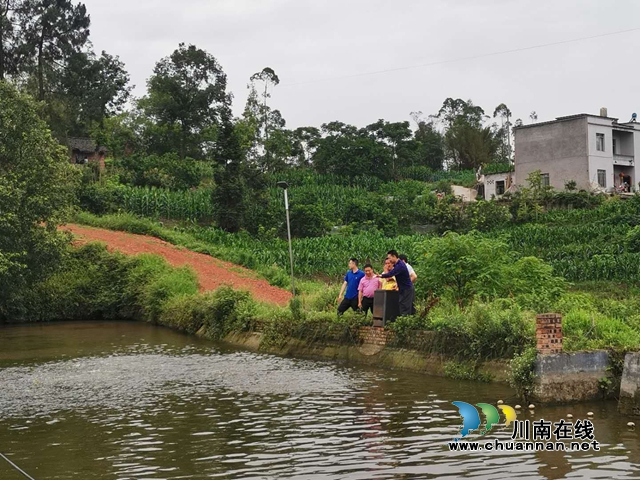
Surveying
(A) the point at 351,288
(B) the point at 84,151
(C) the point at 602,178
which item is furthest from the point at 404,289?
(B) the point at 84,151

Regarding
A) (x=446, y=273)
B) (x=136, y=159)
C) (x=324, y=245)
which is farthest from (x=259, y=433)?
(x=136, y=159)

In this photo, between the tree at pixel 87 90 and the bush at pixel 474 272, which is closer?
the bush at pixel 474 272

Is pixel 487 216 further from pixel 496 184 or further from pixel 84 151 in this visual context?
pixel 84 151

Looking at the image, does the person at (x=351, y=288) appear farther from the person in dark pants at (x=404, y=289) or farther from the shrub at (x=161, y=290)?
the shrub at (x=161, y=290)

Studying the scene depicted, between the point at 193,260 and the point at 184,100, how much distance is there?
41622 mm

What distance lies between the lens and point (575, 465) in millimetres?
8570

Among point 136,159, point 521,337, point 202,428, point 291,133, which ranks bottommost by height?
point 202,428

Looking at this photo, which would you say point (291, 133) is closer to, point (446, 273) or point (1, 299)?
point (1, 299)

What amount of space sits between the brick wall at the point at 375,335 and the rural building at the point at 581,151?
48.3m

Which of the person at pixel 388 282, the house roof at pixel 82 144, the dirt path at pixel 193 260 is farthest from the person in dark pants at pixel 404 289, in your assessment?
the house roof at pixel 82 144

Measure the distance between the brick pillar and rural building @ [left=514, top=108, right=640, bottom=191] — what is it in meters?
52.3

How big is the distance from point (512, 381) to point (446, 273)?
6218 mm

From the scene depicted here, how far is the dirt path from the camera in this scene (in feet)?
112

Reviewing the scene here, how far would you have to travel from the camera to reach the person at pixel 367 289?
1773 cm
